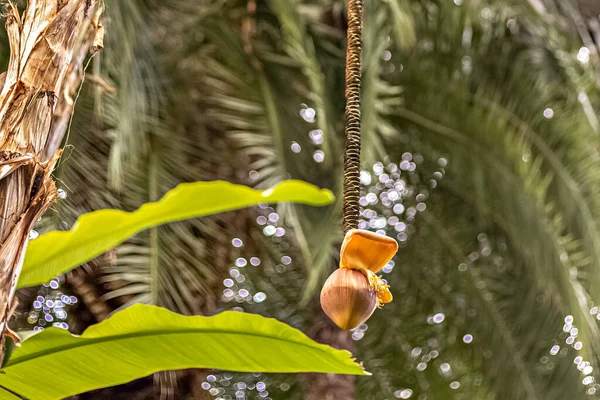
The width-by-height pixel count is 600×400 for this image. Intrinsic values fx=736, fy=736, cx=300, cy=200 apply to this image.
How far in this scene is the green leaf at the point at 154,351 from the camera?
2.20 ft

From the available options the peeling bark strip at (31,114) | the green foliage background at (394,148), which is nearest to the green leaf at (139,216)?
the peeling bark strip at (31,114)

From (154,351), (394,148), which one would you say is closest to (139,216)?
(154,351)

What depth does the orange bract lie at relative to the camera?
1.73 ft

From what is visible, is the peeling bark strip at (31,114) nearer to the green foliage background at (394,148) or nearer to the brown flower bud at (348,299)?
the brown flower bud at (348,299)

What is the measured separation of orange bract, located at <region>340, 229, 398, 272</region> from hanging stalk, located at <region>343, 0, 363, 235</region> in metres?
0.03

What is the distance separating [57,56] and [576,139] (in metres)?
1.45

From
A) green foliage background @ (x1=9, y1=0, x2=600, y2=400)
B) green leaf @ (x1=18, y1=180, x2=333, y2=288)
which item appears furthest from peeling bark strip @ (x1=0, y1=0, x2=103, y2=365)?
green foliage background @ (x1=9, y1=0, x2=600, y2=400)

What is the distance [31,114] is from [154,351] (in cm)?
33

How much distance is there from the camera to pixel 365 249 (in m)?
0.53

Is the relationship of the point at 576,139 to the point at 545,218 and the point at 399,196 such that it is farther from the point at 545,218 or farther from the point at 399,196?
the point at 399,196

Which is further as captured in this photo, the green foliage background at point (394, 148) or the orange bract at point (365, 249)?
the green foliage background at point (394, 148)

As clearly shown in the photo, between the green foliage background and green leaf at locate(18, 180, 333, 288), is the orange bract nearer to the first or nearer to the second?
green leaf at locate(18, 180, 333, 288)

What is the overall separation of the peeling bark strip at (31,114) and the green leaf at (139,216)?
14cm

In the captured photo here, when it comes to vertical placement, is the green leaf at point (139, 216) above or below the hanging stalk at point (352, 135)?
below
